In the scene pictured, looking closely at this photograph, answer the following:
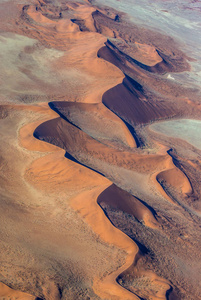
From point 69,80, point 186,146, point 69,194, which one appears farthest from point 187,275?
point 69,80

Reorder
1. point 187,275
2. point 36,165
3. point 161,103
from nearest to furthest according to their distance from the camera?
1. point 187,275
2. point 36,165
3. point 161,103

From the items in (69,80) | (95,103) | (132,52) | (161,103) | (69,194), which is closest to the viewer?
(69,194)

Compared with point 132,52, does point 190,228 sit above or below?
below

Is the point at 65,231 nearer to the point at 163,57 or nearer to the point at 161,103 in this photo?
the point at 161,103

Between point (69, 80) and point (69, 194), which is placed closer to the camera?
point (69, 194)

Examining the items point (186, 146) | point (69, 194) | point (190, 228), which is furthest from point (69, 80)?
point (190, 228)

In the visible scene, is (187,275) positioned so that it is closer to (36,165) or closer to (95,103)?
(36,165)
